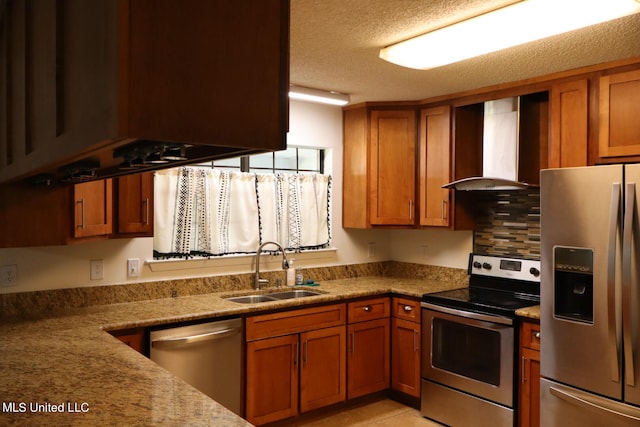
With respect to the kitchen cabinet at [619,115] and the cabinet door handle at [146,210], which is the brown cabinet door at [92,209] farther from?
the kitchen cabinet at [619,115]

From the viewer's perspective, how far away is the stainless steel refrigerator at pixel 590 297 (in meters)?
2.53

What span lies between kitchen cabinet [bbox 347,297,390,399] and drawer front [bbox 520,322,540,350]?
43.3 inches

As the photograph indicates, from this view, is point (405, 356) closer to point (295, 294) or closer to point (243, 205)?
point (295, 294)

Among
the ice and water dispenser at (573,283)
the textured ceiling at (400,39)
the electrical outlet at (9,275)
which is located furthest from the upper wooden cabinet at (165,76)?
the ice and water dispenser at (573,283)

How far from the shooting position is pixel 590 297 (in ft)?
8.86

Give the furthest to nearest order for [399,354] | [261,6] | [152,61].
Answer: [399,354], [261,6], [152,61]

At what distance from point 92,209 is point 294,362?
1.61 meters

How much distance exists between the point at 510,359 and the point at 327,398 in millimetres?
1281

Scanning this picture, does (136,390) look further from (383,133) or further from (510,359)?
(383,133)

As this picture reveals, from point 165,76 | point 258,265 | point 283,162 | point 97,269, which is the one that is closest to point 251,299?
point 258,265

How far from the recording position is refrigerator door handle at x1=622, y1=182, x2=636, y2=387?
2520 mm

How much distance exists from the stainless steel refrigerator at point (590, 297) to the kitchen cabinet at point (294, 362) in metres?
1.37

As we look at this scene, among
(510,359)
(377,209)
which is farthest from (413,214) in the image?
(510,359)

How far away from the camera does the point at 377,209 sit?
4195 mm
